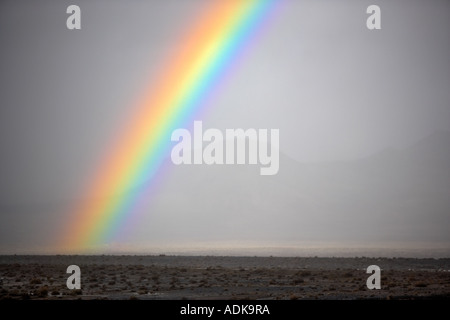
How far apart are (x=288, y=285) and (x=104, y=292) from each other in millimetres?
12971

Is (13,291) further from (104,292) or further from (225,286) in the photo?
(225,286)

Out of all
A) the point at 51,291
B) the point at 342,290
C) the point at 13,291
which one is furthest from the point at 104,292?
the point at 342,290
